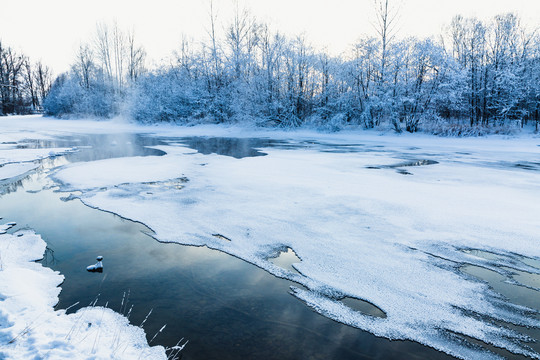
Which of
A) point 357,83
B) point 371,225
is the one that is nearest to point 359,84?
point 357,83

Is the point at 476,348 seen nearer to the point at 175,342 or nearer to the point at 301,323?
the point at 301,323

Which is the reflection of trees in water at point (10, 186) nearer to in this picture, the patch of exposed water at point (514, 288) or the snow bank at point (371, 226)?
the snow bank at point (371, 226)

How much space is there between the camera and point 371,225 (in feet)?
18.0

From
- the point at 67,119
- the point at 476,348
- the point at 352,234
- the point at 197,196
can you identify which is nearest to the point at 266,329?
the point at 476,348

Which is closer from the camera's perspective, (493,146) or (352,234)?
(352,234)

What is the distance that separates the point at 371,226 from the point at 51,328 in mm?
4462

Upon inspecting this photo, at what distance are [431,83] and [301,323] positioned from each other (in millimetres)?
22950

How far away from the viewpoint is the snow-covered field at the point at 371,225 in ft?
10.4

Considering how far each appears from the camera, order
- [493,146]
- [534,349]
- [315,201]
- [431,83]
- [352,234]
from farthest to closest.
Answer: [431,83], [493,146], [315,201], [352,234], [534,349]

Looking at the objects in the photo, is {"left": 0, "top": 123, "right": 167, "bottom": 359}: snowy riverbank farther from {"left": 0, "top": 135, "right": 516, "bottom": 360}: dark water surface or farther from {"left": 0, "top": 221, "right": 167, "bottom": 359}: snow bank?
{"left": 0, "top": 135, "right": 516, "bottom": 360}: dark water surface

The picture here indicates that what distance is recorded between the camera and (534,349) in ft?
8.82

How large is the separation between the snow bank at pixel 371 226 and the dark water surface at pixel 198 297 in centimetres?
22

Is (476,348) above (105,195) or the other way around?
the other way around

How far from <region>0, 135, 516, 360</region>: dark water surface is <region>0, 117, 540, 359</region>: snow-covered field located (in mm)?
210
